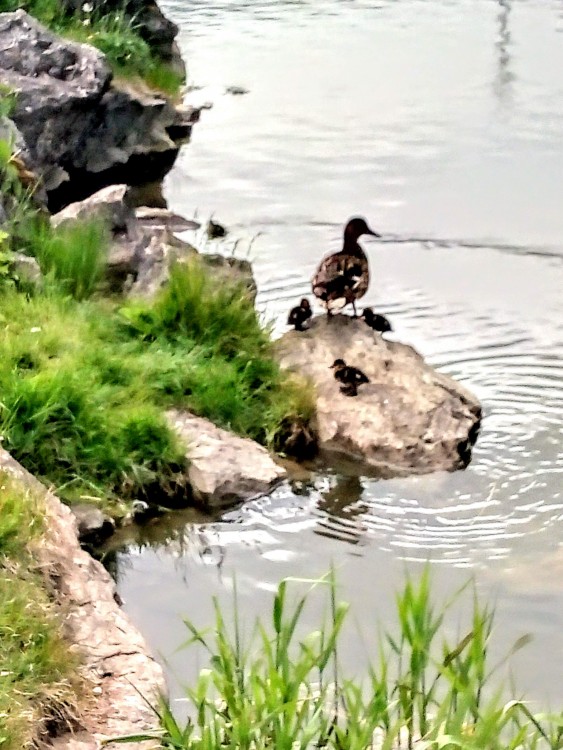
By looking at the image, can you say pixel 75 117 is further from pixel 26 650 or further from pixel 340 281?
pixel 26 650

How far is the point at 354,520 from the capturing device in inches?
206

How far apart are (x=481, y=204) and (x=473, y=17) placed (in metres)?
7.35

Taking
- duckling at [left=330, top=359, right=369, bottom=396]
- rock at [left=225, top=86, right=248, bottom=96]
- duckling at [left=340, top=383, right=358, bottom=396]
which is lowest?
duckling at [left=340, top=383, right=358, bottom=396]

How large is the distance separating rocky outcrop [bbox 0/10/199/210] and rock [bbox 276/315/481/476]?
12.0 feet

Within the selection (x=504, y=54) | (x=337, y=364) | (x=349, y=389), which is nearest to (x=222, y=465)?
(x=349, y=389)

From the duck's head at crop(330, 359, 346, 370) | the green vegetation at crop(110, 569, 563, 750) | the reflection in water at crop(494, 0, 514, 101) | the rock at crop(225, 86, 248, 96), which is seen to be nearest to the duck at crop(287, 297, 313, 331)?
the duck's head at crop(330, 359, 346, 370)

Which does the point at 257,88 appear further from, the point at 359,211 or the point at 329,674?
the point at 329,674

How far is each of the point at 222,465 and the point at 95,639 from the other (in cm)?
162

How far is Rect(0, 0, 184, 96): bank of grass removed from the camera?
11445mm

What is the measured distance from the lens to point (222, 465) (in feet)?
17.6

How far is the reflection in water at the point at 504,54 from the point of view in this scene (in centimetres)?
1308

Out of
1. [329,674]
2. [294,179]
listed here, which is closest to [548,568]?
[329,674]

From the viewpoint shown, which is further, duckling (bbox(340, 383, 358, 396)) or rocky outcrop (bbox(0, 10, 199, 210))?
rocky outcrop (bbox(0, 10, 199, 210))

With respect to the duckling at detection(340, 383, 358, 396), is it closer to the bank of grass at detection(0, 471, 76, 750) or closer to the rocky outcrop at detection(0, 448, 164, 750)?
the rocky outcrop at detection(0, 448, 164, 750)
